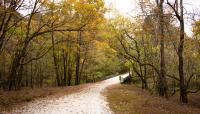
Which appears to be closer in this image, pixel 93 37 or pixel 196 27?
pixel 196 27

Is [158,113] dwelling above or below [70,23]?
below

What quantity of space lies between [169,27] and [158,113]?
1142 centimetres

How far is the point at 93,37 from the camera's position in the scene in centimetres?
2619

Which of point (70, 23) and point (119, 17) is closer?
point (70, 23)

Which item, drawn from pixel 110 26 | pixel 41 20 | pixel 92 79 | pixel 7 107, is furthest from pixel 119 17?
pixel 92 79

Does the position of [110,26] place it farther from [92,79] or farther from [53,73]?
[92,79]

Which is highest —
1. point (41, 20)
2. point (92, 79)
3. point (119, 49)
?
point (41, 20)

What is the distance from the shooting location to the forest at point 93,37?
68.1 feet

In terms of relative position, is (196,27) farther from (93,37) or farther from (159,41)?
(93,37)

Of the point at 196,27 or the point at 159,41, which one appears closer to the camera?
the point at 196,27

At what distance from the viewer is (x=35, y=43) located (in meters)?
33.2

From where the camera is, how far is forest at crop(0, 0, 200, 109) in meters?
20.8

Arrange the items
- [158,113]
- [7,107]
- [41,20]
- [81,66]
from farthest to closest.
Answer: [81,66]
[41,20]
[7,107]
[158,113]

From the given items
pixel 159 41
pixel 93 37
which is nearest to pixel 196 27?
pixel 159 41
